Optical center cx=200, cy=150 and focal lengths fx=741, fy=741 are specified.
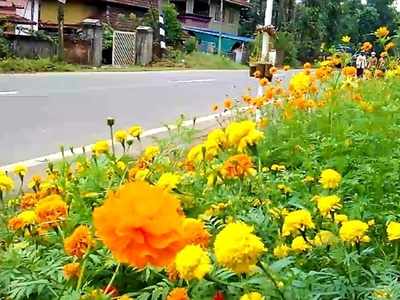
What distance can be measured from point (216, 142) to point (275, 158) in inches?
51.8

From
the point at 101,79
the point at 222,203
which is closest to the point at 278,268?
the point at 222,203

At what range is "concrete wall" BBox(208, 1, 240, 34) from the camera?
4769cm

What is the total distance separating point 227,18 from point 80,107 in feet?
131

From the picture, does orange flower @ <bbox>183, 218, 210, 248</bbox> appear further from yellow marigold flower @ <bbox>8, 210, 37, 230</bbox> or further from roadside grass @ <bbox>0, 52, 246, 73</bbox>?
roadside grass @ <bbox>0, 52, 246, 73</bbox>

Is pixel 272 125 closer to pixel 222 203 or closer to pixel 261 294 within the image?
pixel 222 203

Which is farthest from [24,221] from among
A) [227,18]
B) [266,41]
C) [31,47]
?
[227,18]

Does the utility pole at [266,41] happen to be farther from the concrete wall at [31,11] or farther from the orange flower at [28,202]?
the concrete wall at [31,11]

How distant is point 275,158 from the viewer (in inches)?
132

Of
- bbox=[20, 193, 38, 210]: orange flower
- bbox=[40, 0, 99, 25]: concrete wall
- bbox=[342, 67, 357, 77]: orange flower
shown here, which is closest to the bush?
bbox=[40, 0, 99, 25]: concrete wall

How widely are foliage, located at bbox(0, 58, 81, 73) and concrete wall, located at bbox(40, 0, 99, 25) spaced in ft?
32.5

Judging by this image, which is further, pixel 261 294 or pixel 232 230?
pixel 261 294

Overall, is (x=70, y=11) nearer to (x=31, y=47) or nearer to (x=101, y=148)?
(x=31, y=47)

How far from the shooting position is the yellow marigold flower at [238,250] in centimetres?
113

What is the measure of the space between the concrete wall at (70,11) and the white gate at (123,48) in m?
5.11
